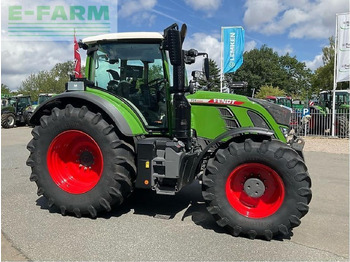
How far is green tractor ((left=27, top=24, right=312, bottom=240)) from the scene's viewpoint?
346cm

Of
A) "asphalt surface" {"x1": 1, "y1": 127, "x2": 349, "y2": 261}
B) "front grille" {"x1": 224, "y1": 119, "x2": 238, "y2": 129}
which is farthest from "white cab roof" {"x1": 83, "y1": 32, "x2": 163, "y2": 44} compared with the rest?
"asphalt surface" {"x1": 1, "y1": 127, "x2": 349, "y2": 261}

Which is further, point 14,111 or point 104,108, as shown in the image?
point 14,111

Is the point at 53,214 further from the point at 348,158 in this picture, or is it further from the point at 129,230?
the point at 348,158

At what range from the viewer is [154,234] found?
3.51 meters

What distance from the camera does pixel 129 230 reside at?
360 centimetres

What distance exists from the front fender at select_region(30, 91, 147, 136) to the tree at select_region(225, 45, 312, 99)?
168ft

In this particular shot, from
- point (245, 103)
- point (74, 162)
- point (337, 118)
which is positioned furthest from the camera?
point (337, 118)

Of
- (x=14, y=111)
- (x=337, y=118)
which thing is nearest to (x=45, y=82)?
(x=14, y=111)

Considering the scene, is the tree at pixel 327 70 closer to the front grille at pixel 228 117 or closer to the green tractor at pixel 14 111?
the green tractor at pixel 14 111

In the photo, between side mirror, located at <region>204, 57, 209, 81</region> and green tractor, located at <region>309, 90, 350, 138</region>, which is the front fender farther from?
green tractor, located at <region>309, 90, 350, 138</region>

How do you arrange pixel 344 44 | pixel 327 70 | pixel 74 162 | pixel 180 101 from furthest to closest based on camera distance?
pixel 327 70 → pixel 344 44 → pixel 74 162 → pixel 180 101

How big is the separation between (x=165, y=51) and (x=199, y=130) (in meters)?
1.20

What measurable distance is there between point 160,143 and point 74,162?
135 cm

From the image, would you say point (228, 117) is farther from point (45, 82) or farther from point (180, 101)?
point (45, 82)
